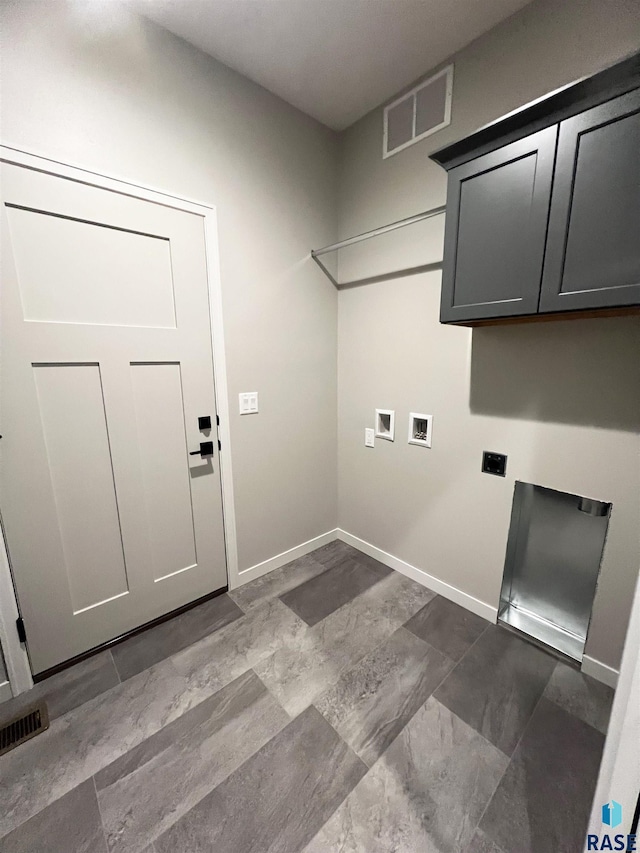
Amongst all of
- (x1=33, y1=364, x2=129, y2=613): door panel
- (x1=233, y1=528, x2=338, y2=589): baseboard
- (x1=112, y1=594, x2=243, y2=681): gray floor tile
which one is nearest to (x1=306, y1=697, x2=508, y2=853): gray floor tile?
(x1=112, y1=594, x2=243, y2=681): gray floor tile

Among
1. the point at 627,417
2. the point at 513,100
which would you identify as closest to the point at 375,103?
the point at 513,100

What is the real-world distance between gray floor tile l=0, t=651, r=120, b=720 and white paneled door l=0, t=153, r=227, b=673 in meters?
0.07

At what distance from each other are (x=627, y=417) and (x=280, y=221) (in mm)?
2053

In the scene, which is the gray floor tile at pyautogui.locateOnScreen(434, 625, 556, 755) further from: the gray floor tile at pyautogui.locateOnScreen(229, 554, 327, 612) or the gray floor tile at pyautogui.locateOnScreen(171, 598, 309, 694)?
the gray floor tile at pyautogui.locateOnScreen(229, 554, 327, 612)

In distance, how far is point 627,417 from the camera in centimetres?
136

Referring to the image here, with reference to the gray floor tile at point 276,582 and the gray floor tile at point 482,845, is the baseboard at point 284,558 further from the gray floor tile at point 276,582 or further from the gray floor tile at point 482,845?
the gray floor tile at point 482,845

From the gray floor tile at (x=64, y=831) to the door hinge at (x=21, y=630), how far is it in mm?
644

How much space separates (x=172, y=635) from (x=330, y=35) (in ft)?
10.1

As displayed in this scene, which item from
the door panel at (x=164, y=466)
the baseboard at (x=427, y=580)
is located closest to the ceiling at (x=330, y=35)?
the door panel at (x=164, y=466)

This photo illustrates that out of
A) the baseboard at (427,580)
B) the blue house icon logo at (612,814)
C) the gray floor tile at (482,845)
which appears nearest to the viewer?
the blue house icon logo at (612,814)

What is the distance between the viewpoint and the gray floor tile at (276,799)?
102 centimetres

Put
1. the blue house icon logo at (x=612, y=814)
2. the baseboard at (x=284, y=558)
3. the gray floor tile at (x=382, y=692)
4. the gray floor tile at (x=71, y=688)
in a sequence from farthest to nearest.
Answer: the baseboard at (x=284, y=558) → the gray floor tile at (x=71, y=688) → the gray floor tile at (x=382, y=692) → the blue house icon logo at (x=612, y=814)

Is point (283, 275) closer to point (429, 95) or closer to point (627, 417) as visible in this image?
point (429, 95)

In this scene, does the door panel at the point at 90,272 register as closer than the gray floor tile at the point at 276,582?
Yes
